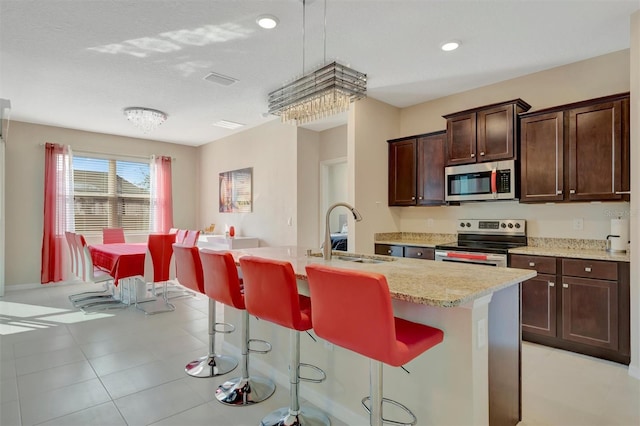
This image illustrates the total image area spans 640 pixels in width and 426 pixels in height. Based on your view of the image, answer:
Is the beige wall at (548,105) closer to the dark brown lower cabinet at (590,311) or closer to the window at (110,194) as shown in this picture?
the dark brown lower cabinet at (590,311)

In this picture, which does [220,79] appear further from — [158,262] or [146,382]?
[146,382]

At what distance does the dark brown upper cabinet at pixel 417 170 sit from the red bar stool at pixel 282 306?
277cm

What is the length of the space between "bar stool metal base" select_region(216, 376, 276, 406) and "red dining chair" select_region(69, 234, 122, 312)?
2873 mm

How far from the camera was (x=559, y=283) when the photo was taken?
312cm

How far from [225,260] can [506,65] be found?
3.42 m

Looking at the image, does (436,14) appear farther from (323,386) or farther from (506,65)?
(323,386)

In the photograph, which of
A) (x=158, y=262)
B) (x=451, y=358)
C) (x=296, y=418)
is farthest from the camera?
(x=158, y=262)

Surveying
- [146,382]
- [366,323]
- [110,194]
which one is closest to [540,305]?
[366,323]

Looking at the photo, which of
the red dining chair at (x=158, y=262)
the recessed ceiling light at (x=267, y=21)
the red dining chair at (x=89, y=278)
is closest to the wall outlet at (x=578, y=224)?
the recessed ceiling light at (x=267, y=21)

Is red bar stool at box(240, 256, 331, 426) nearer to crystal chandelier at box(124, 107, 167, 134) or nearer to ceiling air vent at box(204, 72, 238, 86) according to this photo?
ceiling air vent at box(204, 72, 238, 86)

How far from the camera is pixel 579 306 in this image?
3018 millimetres

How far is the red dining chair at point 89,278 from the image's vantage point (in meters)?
4.44

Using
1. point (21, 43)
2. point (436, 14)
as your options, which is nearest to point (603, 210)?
point (436, 14)

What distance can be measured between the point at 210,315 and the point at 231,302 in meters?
0.58
